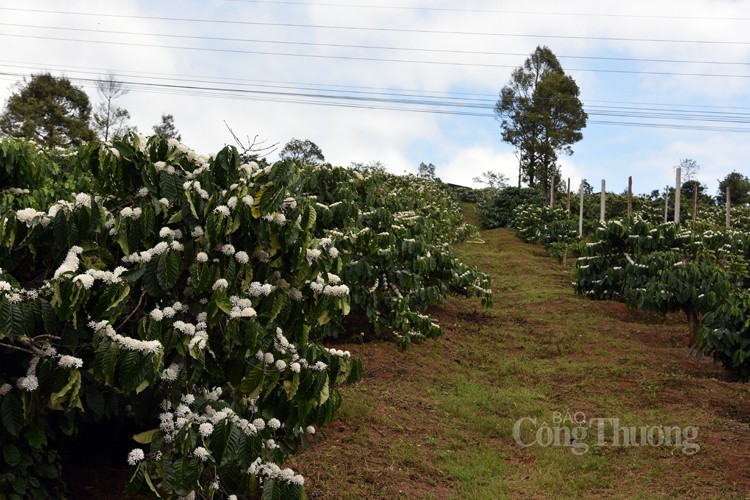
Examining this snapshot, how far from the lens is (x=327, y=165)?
869cm

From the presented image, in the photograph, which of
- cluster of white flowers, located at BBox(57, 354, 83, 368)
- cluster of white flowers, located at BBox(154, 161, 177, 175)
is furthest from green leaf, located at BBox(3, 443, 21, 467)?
cluster of white flowers, located at BBox(154, 161, 177, 175)

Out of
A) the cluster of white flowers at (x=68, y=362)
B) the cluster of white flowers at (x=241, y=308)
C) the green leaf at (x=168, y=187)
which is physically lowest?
the cluster of white flowers at (x=68, y=362)

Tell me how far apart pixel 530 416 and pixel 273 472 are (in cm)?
401

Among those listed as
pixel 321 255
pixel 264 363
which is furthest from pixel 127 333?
pixel 321 255

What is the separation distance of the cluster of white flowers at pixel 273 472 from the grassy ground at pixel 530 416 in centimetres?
139

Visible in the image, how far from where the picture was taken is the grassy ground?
505 cm

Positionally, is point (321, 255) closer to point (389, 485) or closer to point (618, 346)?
point (389, 485)

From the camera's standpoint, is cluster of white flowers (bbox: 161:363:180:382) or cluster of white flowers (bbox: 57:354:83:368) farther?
cluster of white flowers (bbox: 161:363:180:382)

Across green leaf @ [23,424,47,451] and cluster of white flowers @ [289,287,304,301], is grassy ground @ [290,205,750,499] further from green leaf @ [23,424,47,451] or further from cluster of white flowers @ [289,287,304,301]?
green leaf @ [23,424,47,451]

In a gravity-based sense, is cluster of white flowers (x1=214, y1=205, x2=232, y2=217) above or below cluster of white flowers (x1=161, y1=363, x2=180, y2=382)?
above

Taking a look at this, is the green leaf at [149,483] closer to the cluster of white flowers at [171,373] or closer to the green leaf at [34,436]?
the cluster of white flowers at [171,373]

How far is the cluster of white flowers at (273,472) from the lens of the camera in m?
3.22

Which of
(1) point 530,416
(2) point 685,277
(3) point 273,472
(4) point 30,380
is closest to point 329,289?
(3) point 273,472

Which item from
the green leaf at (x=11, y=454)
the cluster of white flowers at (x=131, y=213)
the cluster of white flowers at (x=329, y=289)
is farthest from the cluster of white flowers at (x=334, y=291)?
the green leaf at (x=11, y=454)
